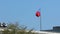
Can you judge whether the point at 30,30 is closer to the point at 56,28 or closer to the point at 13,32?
the point at 13,32

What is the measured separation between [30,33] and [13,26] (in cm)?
289

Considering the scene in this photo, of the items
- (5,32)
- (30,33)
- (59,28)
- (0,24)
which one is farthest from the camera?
(0,24)

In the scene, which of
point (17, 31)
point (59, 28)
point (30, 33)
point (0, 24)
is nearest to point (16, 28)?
point (17, 31)

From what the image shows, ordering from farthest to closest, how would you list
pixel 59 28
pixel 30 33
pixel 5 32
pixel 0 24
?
pixel 0 24, pixel 59 28, pixel 30 33, pixel 5 32

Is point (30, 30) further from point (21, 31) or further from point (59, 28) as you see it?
point (59, 28)

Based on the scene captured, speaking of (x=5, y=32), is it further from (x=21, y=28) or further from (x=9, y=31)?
(x=21, y=28)

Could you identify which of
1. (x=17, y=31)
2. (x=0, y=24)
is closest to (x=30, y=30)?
(x=17, y=31)

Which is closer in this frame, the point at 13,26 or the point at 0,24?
the point at 13,26

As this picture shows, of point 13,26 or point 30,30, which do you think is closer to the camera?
point 13,26

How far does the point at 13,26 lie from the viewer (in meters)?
31.3

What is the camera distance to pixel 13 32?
102 feet

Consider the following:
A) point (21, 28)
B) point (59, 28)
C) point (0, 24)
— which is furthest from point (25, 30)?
point (0, 24)

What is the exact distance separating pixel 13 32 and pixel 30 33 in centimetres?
276

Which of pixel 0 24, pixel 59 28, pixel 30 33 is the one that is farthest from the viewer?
pixel 0 24
